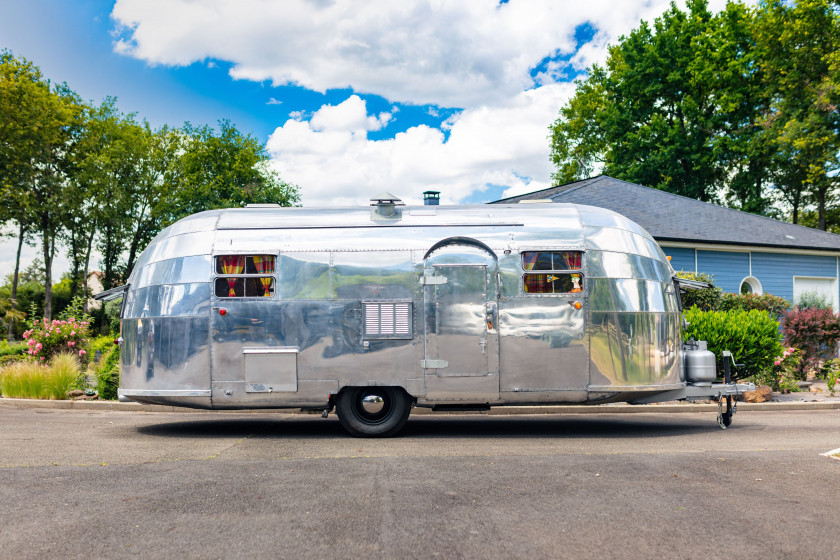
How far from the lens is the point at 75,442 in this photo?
8508 mm

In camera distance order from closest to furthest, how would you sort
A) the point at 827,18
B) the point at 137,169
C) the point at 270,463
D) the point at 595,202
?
the point at 270,463, the point at 595,202, the point at 827,18, the point at 137,169

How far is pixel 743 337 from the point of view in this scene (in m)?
12.6

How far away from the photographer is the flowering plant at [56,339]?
15.0 m

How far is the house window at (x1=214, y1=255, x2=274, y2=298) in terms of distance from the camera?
28.7 feet

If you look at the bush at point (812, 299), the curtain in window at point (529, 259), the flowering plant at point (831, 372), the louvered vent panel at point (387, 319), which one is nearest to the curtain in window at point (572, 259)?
the curtain in window at point (529, 259)

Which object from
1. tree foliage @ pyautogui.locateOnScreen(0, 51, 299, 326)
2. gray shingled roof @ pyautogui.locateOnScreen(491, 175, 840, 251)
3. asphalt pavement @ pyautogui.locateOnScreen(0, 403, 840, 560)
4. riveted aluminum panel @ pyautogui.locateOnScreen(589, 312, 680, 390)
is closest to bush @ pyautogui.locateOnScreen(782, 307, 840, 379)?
gray shingled roof @ pyautogui.locateOnScreen(491, 175, 840, 251)

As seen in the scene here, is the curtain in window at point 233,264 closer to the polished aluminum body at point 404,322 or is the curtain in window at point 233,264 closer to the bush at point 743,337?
the polished aluminum body at point 404,322

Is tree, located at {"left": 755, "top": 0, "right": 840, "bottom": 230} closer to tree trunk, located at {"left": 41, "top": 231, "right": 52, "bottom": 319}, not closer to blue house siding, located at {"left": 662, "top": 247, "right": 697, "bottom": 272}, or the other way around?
blue house siding, located at {"left": 662, "top": 247, "right": 697, "bottom": 272}

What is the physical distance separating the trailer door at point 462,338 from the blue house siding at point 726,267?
14.5 metres

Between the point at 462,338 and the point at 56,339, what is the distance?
37.2 feet

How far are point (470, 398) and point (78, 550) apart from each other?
17.2 ft

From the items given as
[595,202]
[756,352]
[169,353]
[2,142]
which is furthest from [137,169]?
[756,352]

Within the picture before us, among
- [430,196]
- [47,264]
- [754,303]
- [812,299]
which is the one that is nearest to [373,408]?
[430,196]

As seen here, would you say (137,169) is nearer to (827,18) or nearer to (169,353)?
(169,353)
